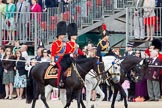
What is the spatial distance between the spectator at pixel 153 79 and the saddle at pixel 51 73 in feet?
15.8

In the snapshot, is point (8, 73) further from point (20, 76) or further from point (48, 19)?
point (48, 19)

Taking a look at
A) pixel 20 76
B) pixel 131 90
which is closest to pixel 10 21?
pixel 20 76

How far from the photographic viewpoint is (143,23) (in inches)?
1109

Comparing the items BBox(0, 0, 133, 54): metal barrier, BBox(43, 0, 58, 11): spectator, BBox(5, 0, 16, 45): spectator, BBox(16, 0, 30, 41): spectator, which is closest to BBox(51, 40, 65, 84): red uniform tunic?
BBox(0, 0, 133, 54): metal barrier

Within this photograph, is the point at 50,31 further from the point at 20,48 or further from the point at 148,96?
the point at 148,96

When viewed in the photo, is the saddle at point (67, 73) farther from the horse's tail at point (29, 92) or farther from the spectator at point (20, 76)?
the spectator at point (20, 76)

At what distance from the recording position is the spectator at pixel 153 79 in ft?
87.9

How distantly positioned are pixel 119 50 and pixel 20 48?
12.1 ft

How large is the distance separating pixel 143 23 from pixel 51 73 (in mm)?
6291

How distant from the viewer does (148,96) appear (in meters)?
27.2

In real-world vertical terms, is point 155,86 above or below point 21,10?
below

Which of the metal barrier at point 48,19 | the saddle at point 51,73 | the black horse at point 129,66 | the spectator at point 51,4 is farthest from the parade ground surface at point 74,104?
the spectator at point 51,4

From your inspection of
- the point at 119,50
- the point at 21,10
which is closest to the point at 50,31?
the point at 21,10

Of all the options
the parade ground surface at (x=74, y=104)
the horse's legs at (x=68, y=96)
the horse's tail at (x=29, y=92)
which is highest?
the horse's legs at (x=68, y=96)
